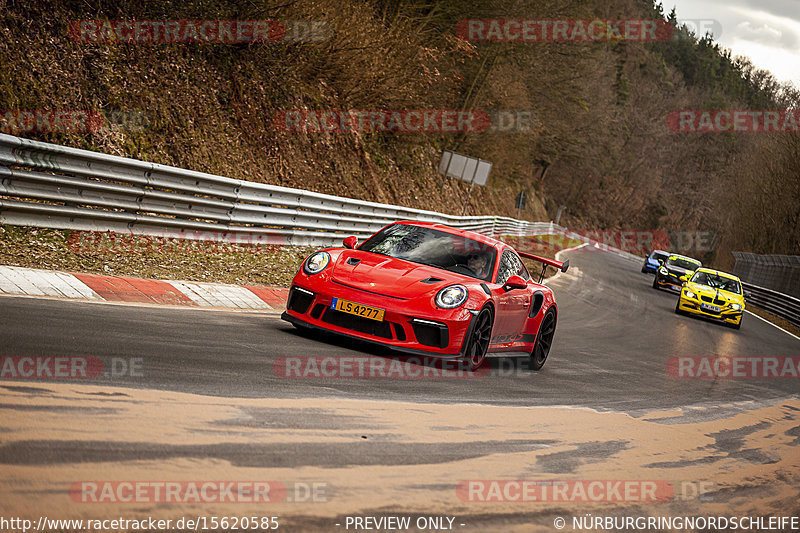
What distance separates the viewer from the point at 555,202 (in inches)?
3445

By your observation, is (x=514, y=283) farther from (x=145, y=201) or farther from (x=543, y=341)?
(x=145, y=201)

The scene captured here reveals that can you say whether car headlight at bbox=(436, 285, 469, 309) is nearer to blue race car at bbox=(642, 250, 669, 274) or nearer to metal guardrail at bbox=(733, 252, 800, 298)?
metal guardrail at bbox=(733, 252, 800, 298)

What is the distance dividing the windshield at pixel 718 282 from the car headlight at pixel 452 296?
1880cm

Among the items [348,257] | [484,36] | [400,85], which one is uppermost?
[484,36]

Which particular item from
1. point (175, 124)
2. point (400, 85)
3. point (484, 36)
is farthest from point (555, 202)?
point (175, 124)

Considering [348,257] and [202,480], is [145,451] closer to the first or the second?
[202,480]

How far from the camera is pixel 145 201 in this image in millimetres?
11938

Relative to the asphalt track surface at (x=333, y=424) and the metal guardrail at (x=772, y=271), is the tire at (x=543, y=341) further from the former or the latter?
the metal guardrail at (x=772, y=271)

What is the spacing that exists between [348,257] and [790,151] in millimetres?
51315

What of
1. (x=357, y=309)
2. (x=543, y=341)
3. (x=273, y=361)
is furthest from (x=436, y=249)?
(x=273, y=361)

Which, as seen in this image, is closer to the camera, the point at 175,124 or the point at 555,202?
the point at 175,124

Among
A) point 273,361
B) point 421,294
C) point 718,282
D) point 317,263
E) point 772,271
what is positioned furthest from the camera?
point 772,271

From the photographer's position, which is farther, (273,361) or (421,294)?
(421,294)

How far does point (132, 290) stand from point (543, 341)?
4.74 m
